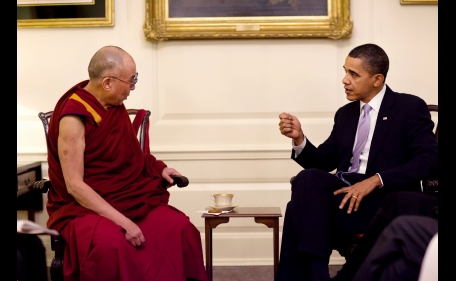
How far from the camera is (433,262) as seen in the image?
1.52 m

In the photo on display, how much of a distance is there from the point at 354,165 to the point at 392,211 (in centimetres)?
157

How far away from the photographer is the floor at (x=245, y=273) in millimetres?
4117

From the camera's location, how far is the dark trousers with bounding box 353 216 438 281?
61.3 inches

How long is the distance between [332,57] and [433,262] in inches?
119

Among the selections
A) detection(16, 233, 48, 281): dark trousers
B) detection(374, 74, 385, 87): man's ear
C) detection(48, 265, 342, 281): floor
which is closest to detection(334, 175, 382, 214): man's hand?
detection(374, 74, 385, 87): man's ear

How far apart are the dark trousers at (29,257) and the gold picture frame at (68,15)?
309 cm

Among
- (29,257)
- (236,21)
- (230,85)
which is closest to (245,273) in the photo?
(230,85)

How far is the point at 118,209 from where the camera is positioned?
3082 millimetres

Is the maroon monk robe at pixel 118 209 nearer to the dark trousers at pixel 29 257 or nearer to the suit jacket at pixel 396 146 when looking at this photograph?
the suit jacket at pixel 396 146

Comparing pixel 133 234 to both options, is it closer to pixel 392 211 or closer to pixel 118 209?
pixel 118 209

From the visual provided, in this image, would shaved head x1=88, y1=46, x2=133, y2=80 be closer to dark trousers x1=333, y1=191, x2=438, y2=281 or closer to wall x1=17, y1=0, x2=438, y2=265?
wall x1=17, y1=0, x2=438, y2=265

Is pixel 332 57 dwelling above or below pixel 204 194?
above
